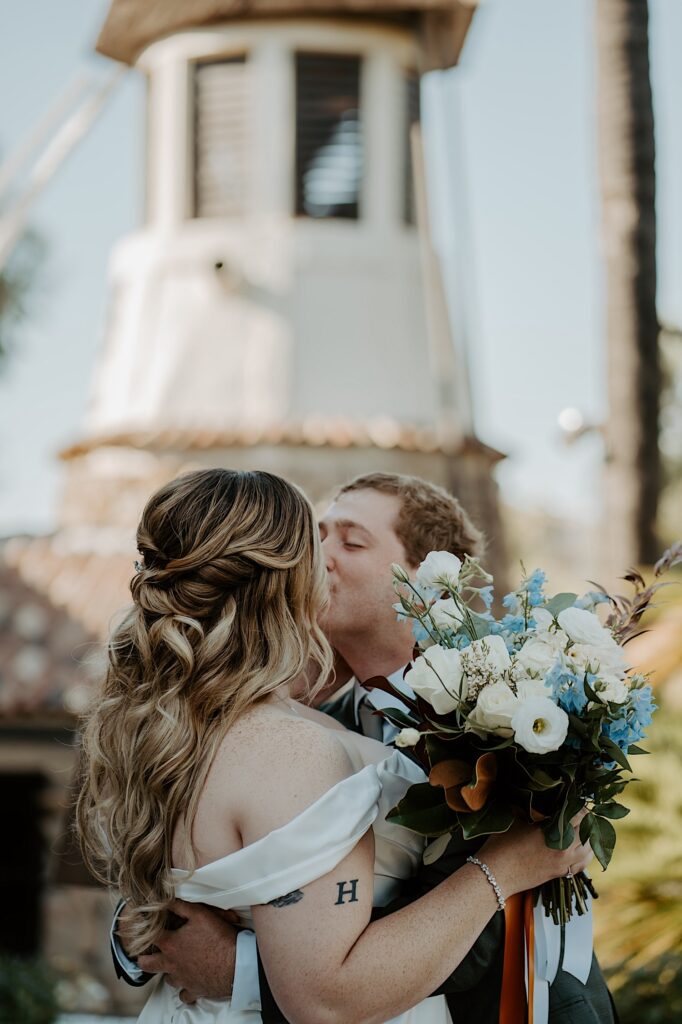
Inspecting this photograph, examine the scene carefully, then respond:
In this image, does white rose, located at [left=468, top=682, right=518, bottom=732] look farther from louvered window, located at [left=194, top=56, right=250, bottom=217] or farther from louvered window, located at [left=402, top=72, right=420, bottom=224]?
louvered window, located at [left=402, top=72, right=420, bottom=224]

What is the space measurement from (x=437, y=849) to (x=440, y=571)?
0.57 meters

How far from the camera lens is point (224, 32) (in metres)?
12.9

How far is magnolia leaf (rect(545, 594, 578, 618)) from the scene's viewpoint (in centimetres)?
268

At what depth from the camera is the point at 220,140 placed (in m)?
13.2

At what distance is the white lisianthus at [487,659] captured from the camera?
252 centimetres

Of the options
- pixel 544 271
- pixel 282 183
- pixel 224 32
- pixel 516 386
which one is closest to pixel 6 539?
pixel 282 183

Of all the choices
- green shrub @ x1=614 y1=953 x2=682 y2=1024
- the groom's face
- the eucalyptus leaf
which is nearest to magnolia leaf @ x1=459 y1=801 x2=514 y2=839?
the eucalyptus leaf

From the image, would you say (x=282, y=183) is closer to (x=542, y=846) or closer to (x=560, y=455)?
(x=560, y=455)

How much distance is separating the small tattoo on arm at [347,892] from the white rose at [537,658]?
0.54 m

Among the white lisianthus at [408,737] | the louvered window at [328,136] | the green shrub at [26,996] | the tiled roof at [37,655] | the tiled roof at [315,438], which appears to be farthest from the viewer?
the louvered window at [328,136]

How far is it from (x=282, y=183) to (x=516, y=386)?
39.5 metres

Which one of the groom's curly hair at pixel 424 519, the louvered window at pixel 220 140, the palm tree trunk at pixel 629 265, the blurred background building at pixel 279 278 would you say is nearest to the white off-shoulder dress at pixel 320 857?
the groom's curly hair at pixel 424 519

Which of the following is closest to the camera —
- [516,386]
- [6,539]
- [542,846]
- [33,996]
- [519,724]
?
[519,724]

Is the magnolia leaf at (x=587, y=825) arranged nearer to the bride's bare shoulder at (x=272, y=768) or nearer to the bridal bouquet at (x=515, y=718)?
the bridal bouquet at (x=515, y=718)
